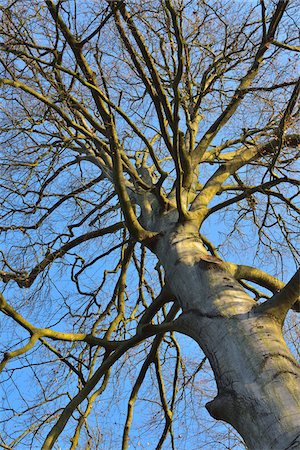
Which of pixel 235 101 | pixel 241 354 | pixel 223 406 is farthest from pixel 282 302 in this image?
pixel 235 101

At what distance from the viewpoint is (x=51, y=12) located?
382 centimetres

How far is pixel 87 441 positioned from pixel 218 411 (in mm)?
2250

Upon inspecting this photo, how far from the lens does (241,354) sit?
2.39 meters

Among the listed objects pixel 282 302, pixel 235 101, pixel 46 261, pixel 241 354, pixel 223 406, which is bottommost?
pixel 223 406

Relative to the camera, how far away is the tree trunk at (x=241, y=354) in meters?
2.07

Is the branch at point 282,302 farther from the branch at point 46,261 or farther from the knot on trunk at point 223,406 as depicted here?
the branch at point 46,261

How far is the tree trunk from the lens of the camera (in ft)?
6.80

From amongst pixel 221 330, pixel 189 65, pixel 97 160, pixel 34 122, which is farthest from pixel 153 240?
pixel 189 65

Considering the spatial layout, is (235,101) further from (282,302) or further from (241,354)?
(241,354)

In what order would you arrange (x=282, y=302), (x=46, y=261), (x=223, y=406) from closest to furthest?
(x=223, y=406) → (x=282, y=302) → (x=46, y=261)

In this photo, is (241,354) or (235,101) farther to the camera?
(235,101)

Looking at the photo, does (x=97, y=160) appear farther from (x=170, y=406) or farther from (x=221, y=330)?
(x=221, y=330)

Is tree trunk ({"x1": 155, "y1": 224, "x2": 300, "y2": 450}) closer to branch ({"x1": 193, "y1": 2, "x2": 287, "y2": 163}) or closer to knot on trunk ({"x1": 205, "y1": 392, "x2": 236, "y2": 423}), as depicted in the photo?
knot on trunk ({"x1": 205, "y1": 392, "x2": 236, "y2": 423})

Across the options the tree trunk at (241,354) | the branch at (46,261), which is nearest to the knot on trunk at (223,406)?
the tree trunk at (241,354)
